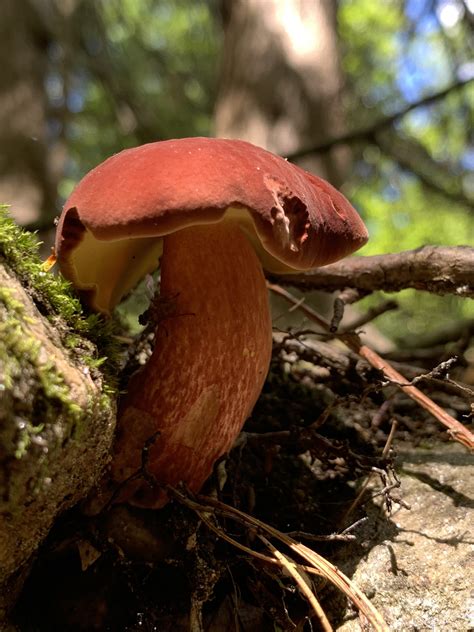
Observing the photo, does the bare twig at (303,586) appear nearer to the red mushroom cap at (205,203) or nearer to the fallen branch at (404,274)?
the red mushroom cap at (205,203)

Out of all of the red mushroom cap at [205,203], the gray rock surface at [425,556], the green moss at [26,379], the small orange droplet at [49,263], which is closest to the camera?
the green moss at [26,379]

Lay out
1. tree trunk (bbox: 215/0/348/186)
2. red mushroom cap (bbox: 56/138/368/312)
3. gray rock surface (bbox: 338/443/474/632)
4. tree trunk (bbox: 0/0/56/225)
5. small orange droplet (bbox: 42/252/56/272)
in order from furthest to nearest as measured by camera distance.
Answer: tree trunk (bbox: 0/0/56/225), tree trunk (bbox: 215/0/348/186), small orange droplet (bbox: 42/252/56/272), gray rock surface (bbox: 338/443/474/632), red mushroom cap (bbox: 56/138/368/312)

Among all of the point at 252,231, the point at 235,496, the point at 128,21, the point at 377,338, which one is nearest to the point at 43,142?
the point at 128,21

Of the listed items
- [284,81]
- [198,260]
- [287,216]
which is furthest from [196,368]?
[284,81]

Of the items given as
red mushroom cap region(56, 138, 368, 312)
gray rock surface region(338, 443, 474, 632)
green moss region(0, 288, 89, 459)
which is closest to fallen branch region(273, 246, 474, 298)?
red mushroom cap region(56, 138, 368, 312)

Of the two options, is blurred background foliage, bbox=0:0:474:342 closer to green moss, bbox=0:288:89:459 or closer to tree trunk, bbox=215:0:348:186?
tree trunk, bbox=215:0:348:186

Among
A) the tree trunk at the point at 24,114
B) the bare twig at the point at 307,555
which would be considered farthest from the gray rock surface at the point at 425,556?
the tree trunk at the point at 24,114
